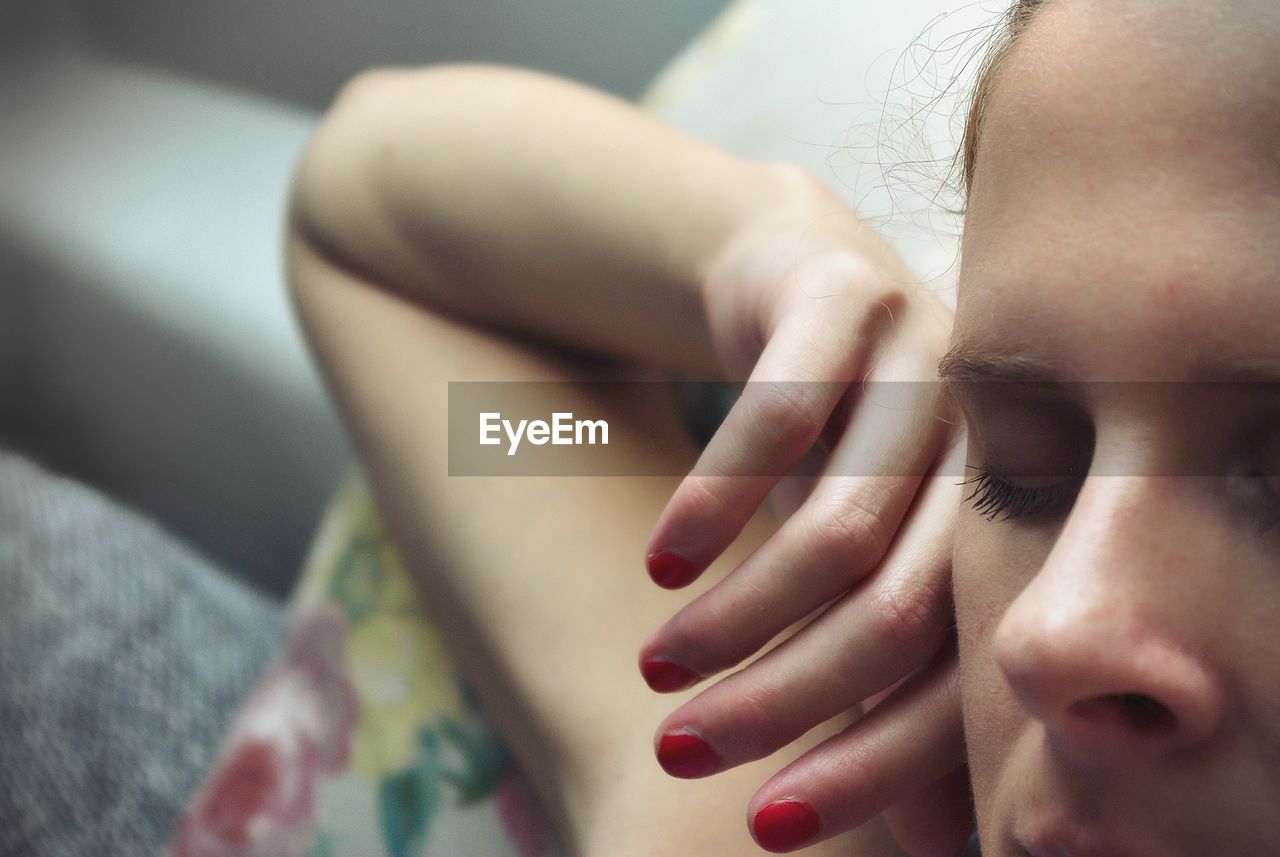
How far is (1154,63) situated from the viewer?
9.8 inches

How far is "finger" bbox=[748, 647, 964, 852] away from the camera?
0.35 metres

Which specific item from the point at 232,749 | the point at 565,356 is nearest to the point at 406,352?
the point at 565,356

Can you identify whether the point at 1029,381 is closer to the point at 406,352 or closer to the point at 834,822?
the point at 834,822

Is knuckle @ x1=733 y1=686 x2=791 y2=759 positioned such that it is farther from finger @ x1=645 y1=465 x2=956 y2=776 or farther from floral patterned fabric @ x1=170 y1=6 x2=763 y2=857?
floral patterned fabric @ x1=170 y1=6 x2=763 y2=857

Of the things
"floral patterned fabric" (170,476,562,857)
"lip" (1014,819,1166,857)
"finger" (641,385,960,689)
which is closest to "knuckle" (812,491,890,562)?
"finger" (641,385,960,689)

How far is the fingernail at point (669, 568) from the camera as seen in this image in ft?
1.26

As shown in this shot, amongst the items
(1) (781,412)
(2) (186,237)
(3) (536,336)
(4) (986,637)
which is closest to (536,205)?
(3) (536,336)

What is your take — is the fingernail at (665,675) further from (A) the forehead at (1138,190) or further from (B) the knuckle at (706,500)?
(A) the forehead at (1138,190)

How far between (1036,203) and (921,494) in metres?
0.12

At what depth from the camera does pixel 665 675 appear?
39cm

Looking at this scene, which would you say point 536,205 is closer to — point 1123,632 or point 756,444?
point 756,444

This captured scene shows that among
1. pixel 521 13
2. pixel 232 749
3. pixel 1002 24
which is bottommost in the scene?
pixel 232 749

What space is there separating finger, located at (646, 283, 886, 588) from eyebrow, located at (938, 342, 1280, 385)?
0.08 m

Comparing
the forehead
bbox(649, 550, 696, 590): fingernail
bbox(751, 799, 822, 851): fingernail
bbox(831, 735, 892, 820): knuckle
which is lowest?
bbox(751, 799, 822, 851): fingernail
